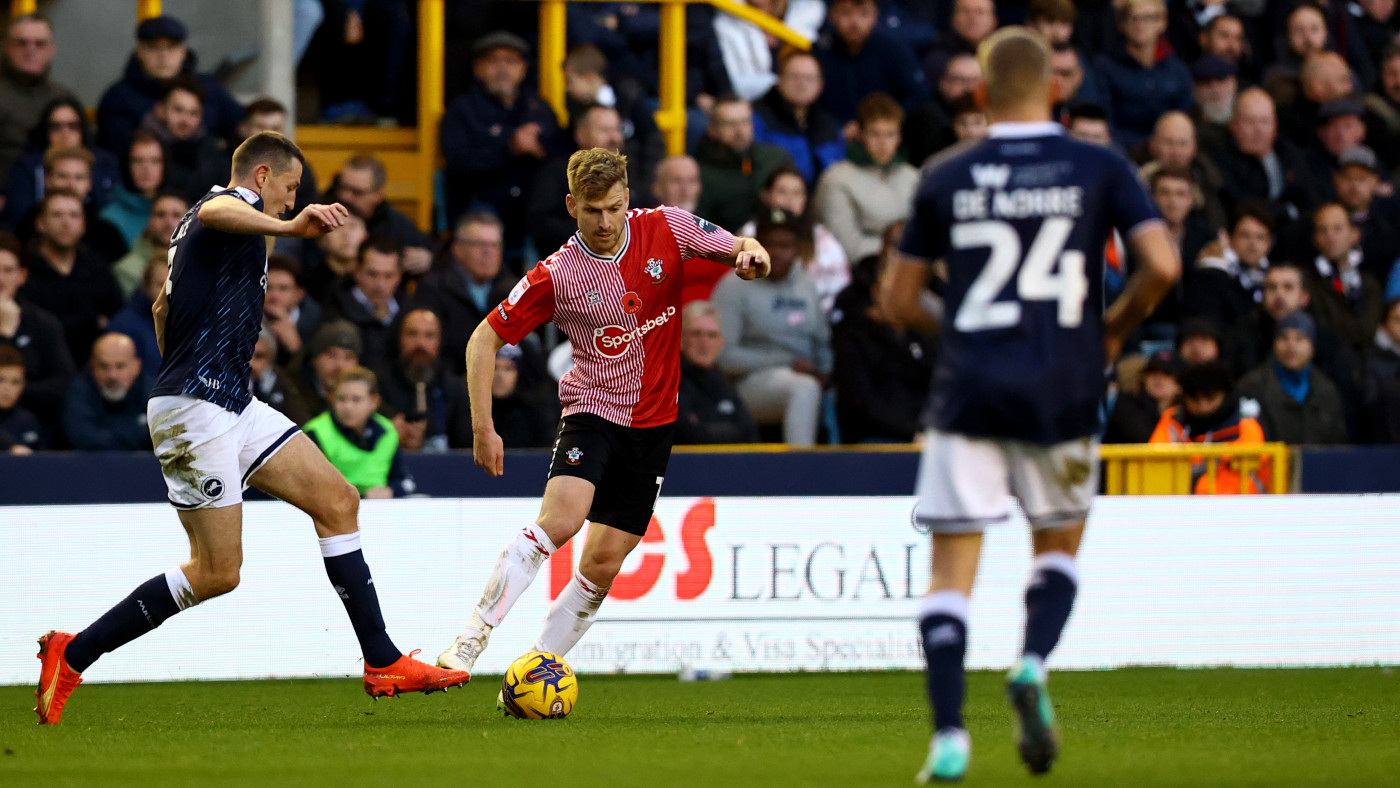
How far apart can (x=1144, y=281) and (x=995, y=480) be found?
0.69m

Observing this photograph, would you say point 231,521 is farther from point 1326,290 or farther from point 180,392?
point 1326,290

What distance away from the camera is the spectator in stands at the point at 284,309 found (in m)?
11.7

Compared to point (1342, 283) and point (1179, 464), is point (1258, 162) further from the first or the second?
point (1179, 464)

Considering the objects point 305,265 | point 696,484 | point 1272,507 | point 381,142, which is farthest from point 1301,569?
point 381,142

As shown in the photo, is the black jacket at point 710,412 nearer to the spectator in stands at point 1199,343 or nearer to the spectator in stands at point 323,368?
the spectator in stands at point 323,368

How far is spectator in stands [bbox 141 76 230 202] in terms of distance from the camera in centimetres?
1238

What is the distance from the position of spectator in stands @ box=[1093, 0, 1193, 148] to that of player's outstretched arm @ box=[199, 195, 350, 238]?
32.4 feet

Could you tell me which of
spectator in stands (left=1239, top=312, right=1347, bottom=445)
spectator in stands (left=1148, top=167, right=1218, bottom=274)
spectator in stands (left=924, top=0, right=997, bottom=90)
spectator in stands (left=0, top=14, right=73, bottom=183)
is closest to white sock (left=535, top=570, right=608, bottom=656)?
spectator in stands (left=1239, top=312, right=1347, bottom=445)

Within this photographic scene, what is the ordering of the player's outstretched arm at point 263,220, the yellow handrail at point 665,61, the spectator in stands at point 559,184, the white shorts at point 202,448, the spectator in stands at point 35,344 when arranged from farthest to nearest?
the yellow handrail at point 665,61
the spectator in stands at point 559,184
the spectator in stands at point 35,344
the white shorts at point 202,448
the player's outstretched arm at point 263,220

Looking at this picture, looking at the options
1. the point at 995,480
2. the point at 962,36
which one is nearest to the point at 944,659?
the point at 995,480

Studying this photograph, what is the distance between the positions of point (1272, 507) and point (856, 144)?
4.41m

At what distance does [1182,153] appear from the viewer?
47.2ft

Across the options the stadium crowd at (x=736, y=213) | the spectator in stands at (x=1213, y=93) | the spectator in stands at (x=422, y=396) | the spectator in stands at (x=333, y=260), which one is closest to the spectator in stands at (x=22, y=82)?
the stadium crowd at (x=736, y=213)

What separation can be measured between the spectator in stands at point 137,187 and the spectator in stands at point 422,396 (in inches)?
73.7
